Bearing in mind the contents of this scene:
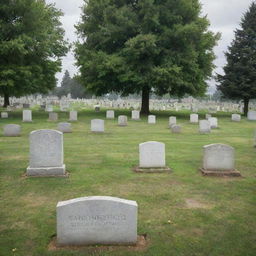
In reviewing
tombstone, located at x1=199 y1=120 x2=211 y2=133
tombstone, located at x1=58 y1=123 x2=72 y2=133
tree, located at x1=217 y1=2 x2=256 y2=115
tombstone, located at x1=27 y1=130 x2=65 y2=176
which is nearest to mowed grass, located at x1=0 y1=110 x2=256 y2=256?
tombstone, located at x1=27 y1=130 x2=65 y2=176

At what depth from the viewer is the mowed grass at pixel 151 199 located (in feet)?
17.4

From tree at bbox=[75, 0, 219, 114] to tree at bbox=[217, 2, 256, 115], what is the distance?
496 centimetres

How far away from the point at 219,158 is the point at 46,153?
5.16 m

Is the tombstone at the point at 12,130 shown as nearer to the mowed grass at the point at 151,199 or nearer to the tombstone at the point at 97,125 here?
the mowed grass at the point at 151,199

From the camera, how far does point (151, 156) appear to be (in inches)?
390

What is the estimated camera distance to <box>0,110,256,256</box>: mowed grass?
5.30 metres

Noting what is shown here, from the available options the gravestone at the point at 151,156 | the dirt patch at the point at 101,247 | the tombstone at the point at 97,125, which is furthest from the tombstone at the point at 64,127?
the dirt patch at the point at 101,247

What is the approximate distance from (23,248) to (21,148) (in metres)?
8.61

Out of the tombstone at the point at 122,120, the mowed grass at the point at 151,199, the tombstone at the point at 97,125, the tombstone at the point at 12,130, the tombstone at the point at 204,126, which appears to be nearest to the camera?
the mowed grass at the point at 151,199

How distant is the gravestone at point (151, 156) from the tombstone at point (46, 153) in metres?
2.43

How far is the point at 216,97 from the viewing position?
109 meters

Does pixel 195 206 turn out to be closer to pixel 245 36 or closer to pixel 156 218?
pixel 156 218

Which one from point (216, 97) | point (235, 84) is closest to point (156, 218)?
point (235, 84)

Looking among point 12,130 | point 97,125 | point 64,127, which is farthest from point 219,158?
point 12,130
